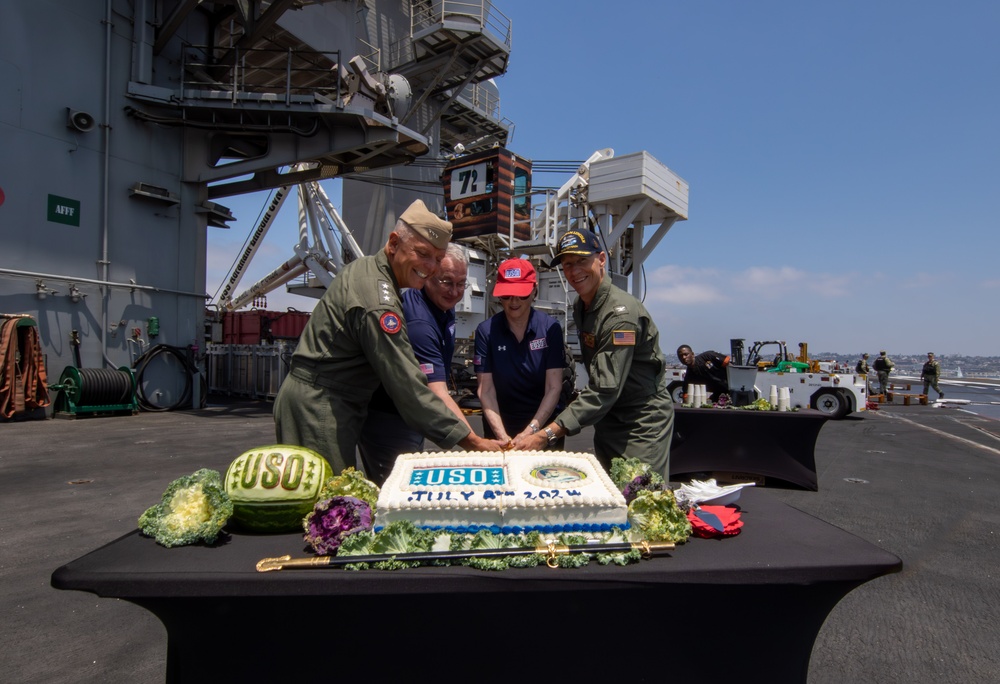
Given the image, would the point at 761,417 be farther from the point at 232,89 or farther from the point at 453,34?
the point at 453,34

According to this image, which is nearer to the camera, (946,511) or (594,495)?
(594,495)

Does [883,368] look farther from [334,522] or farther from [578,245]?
[334,522]

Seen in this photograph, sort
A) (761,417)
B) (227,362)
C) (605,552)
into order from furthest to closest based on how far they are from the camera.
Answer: (227,362) < (761,417) < (605,552)

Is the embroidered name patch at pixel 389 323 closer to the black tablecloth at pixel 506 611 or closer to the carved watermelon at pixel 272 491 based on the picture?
the carved watermelon at pixel 272 491

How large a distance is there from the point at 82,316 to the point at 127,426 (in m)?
2.89

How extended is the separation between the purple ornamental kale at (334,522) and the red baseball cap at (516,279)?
174 cm

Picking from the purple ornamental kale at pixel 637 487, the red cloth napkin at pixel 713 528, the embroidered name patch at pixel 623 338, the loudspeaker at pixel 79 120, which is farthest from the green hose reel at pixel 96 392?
the red cloth napkin at pixel 713 528

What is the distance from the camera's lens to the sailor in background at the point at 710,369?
9.37 meters

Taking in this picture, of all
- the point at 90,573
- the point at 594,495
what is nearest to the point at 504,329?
the point at 594,495

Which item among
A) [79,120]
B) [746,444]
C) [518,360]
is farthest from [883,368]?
[79,120]

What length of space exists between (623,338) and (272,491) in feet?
5.37

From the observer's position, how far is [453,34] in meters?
18.4

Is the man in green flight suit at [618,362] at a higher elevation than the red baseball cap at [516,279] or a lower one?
lower

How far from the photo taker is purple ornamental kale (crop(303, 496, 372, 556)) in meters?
1.45
